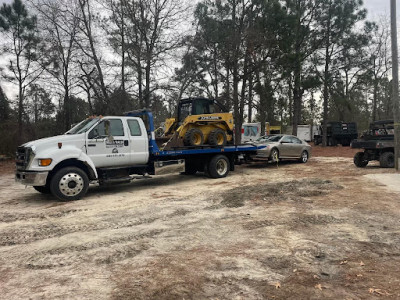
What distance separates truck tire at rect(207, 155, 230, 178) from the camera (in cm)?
1206

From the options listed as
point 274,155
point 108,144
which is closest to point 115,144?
point 108,144

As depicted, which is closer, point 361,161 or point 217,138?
point 217,138

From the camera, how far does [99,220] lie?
636 centimetres

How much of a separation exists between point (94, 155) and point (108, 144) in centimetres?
50

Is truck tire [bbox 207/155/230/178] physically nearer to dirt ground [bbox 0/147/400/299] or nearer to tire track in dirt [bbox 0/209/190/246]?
dirt ground [bbox 0/147/400/299]

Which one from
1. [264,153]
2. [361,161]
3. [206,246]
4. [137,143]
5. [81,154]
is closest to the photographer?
[206,246]

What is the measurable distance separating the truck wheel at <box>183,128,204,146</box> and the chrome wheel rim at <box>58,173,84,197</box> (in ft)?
13.5

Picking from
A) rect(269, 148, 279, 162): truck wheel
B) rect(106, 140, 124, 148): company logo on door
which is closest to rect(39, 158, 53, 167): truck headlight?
rect(106, 140, 124, 148): company logo on door

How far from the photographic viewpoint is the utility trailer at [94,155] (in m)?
8.13

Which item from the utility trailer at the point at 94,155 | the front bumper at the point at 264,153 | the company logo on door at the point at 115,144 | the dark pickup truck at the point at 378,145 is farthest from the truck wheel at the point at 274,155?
the company logo on door at the point at 115,144

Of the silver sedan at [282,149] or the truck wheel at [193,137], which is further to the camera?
the silver sedan at [282,149]

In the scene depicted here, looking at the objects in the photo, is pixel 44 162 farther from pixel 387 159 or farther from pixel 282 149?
pixel 387 159

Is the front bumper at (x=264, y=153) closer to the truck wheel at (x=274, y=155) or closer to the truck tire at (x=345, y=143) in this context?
the truck wheel at (x=274, y=155)

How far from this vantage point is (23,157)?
27.3ft
